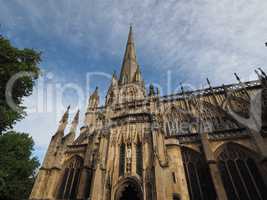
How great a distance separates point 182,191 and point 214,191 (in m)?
2.34

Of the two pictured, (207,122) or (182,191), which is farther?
(207,122)

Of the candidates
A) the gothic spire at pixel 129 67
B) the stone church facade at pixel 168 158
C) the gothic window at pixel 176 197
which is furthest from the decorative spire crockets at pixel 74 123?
the gothic window at pixel 176 197

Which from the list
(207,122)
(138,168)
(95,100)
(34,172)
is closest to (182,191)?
(138,168)

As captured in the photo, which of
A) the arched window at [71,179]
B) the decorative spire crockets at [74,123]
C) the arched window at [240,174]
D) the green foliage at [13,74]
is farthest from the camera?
the decorative spire crockets at [74,123]

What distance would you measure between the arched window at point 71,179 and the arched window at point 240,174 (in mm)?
11853

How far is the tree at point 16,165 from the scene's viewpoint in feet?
41.1

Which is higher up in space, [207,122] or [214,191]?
[207,122]

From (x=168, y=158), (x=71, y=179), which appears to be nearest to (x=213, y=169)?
(x=168, y=158)

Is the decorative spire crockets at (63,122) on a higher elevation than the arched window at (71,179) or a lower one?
higher

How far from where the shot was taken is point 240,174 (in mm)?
11406

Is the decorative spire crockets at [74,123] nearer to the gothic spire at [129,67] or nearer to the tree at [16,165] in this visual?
the tree at [16,165]

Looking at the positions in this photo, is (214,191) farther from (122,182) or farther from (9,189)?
(9,189)

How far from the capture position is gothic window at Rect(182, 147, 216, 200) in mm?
11208

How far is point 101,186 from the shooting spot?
10312 mm
